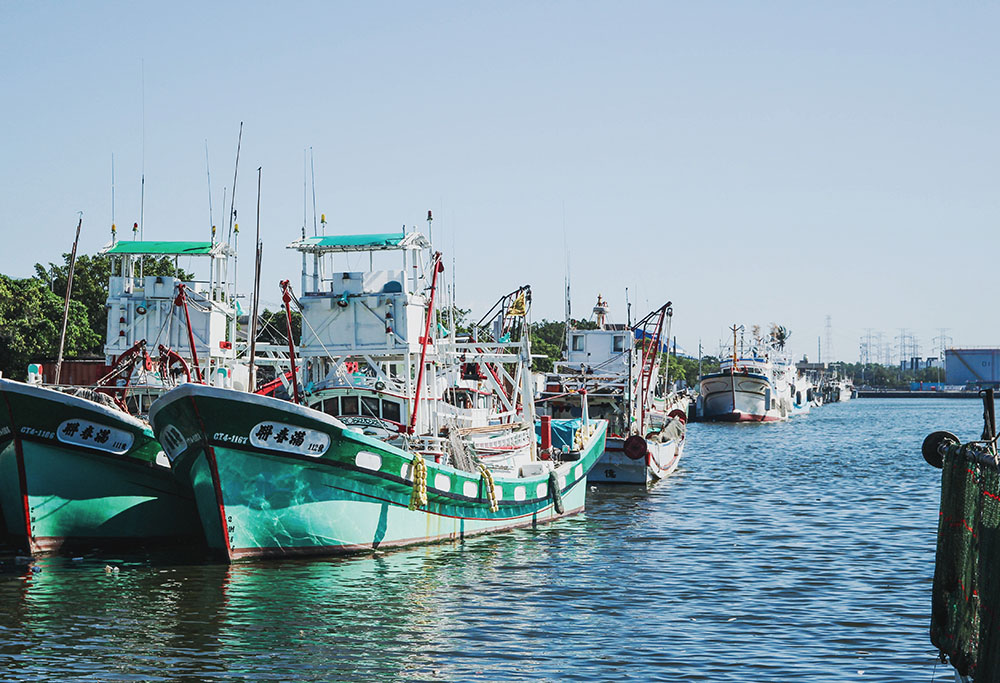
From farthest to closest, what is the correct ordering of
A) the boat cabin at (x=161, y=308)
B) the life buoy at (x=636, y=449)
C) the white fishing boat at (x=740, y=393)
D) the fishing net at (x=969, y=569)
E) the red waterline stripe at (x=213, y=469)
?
1. the white fishing boat at (x=740, y=393)
2. the life buoy at (x=636, y=449)
3. the boat cabin at (x=161, y=308)
4. the red waterline stripe at (x=213, y=469)
5. the fishing net at (x=969, y=569)

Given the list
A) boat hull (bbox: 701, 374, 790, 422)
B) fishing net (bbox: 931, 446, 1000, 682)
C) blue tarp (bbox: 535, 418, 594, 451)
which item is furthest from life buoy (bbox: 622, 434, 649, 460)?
boat hull (bbox: 701, 374, 790, 422)

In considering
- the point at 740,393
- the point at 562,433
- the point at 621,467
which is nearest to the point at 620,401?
the point at 621,467

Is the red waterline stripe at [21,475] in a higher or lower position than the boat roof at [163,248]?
lower

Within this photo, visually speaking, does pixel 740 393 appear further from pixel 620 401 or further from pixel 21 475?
pixel 21 475

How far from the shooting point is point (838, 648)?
17.7 meters

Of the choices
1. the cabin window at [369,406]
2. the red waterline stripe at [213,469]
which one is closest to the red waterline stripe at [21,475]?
the red waterline stripe at [213,469]

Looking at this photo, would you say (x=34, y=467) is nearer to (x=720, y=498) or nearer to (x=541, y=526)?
(x=541, y=526)

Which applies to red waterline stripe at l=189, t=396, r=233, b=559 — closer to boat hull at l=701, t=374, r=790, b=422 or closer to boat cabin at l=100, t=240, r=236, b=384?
boat cabin at l=100, t=240, r=236, b=384

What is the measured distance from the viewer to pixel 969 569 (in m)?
11.7

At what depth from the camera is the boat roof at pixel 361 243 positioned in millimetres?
28109

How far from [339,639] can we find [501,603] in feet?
12.8

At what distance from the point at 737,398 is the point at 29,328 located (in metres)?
68.0

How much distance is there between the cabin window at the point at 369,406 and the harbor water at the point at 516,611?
3.43m

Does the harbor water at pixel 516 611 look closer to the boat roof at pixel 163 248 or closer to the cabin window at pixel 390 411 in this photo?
the cabin window at pixel 390 411
